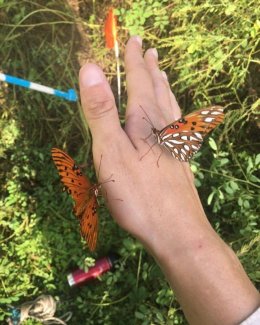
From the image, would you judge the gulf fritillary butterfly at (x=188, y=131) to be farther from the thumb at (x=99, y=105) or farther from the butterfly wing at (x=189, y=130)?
the thumb at (x=99, y=105)

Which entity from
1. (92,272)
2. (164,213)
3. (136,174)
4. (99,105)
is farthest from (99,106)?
(92,272)

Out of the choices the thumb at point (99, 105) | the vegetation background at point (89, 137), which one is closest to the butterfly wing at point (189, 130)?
the thumb at point (99, 105)

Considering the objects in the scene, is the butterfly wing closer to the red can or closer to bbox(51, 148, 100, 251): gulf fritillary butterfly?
bbox(51, 148, 100, 251): gulf fritillary butterfly

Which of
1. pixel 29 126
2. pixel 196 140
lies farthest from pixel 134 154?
pixel 29 126

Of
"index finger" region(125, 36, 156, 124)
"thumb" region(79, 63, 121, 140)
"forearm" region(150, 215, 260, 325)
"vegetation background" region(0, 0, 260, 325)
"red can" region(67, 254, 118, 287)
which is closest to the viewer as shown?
"forearm" region(150, 215, 260, 325)

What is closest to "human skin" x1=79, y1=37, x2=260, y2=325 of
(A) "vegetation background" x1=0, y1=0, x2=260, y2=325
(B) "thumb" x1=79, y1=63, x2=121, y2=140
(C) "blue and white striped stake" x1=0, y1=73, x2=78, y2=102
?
(B) "thumb" x1=79, y1=63, x2=121, y2=140

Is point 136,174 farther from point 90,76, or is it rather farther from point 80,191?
point 90,76

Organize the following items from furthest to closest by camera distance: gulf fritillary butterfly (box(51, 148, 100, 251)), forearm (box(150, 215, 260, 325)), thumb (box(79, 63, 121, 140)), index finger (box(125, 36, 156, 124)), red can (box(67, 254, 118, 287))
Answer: red can (box(67, 254, 118, 287))
index finger (box(125, 36, 156, 124))
thumb (box(79, 63, 121, 140))
gulf fritillary butterfly (box(51, 148, 100, 251))
forearm (box(150, 215, 260, 325))
